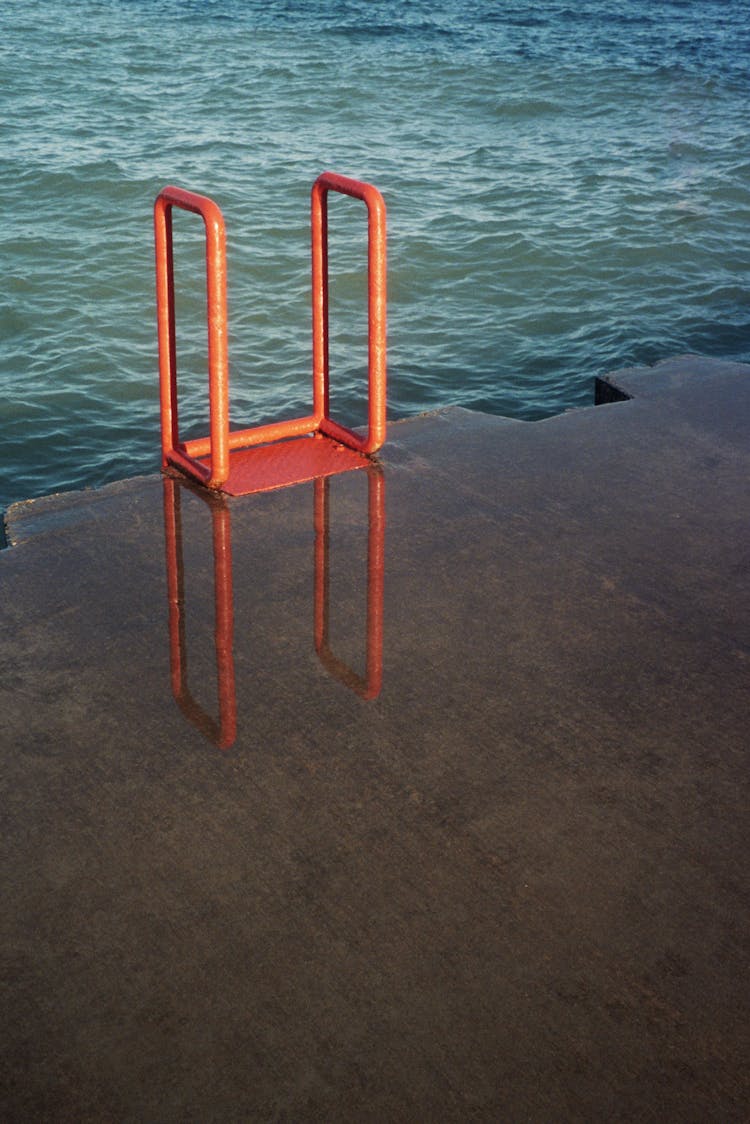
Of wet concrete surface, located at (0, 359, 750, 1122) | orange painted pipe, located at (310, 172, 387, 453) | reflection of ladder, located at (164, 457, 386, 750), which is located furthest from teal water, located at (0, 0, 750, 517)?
wet concrete surface, located at (0, 359, 750, 1122)

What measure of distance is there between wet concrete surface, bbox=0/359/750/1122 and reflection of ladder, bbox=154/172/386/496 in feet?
0.67

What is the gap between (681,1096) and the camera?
2.80 m

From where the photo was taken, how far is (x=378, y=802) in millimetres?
3678

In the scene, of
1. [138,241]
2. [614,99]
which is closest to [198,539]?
[138,241]

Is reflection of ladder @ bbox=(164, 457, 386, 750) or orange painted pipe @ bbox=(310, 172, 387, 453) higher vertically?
orange painted pipe @ bbox=(310, 172, 387, 453)

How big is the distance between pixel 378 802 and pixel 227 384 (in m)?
2.59

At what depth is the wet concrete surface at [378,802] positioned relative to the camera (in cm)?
288

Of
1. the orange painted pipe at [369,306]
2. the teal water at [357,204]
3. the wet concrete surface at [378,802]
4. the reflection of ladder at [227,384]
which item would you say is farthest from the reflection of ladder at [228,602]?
the teal water at [357,204]

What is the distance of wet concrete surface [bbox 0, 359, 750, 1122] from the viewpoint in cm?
288

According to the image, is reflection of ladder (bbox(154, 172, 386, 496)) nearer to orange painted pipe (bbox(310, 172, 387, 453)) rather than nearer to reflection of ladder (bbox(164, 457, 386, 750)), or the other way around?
orange painted pipe (bbox(310, 172, 387, 453))

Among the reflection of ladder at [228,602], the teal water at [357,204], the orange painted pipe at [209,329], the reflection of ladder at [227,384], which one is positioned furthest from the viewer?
the teal water at [357,204]

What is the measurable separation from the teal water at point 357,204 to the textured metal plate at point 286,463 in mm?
2848

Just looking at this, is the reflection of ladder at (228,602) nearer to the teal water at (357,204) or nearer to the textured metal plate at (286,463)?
the textured metal plate at (286,463)

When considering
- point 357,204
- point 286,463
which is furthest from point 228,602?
point 357,204
